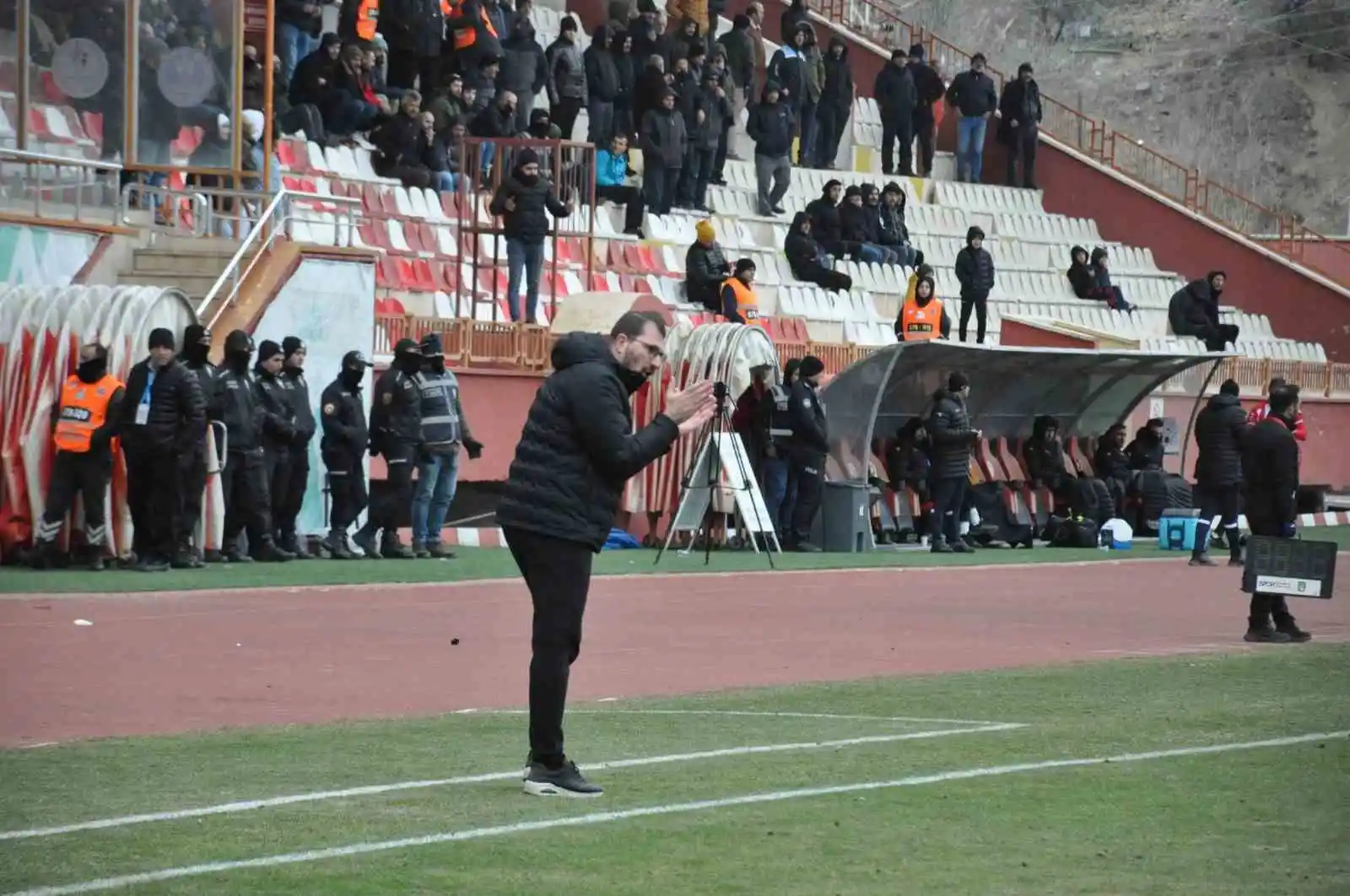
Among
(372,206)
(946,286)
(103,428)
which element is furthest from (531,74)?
(103,428)

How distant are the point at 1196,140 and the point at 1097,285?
3608 cm

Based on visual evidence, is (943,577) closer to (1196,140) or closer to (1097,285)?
(1097,285)

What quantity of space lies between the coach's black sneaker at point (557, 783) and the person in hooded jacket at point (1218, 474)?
653 inches

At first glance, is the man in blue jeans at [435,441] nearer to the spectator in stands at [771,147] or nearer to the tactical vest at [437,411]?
the tactical vest at [437,411]

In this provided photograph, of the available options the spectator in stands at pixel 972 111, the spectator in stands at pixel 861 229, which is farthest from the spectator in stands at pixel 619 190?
the spectator in stands at pixel 972 111

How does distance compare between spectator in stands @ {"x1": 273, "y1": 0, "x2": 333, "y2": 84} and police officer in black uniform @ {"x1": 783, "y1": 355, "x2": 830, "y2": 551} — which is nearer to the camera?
police officer in black uniform @ {"x1": 783, "y1": 355, "x2": 830, "y2": 551}

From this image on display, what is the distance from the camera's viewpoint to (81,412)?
21.3 m

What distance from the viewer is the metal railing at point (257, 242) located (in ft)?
80.3

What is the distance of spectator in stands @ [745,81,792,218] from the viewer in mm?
37844

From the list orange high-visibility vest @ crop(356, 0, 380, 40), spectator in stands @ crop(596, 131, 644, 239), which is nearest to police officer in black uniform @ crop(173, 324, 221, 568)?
orange high-visibility vest @ crop(356, 0, 380, 40)

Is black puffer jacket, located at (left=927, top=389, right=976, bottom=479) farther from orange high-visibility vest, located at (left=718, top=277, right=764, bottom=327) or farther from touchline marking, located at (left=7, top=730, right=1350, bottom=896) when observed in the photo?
touchline marking, located at (left=7, top=730, right=1350, bottom=896)

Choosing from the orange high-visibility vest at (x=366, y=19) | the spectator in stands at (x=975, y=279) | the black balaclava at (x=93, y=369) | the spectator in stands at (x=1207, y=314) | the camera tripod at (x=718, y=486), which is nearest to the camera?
the black balaclava at (x=93, y=369)

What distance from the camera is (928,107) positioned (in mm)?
43531

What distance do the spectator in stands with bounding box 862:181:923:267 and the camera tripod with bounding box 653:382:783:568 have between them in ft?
41.8
